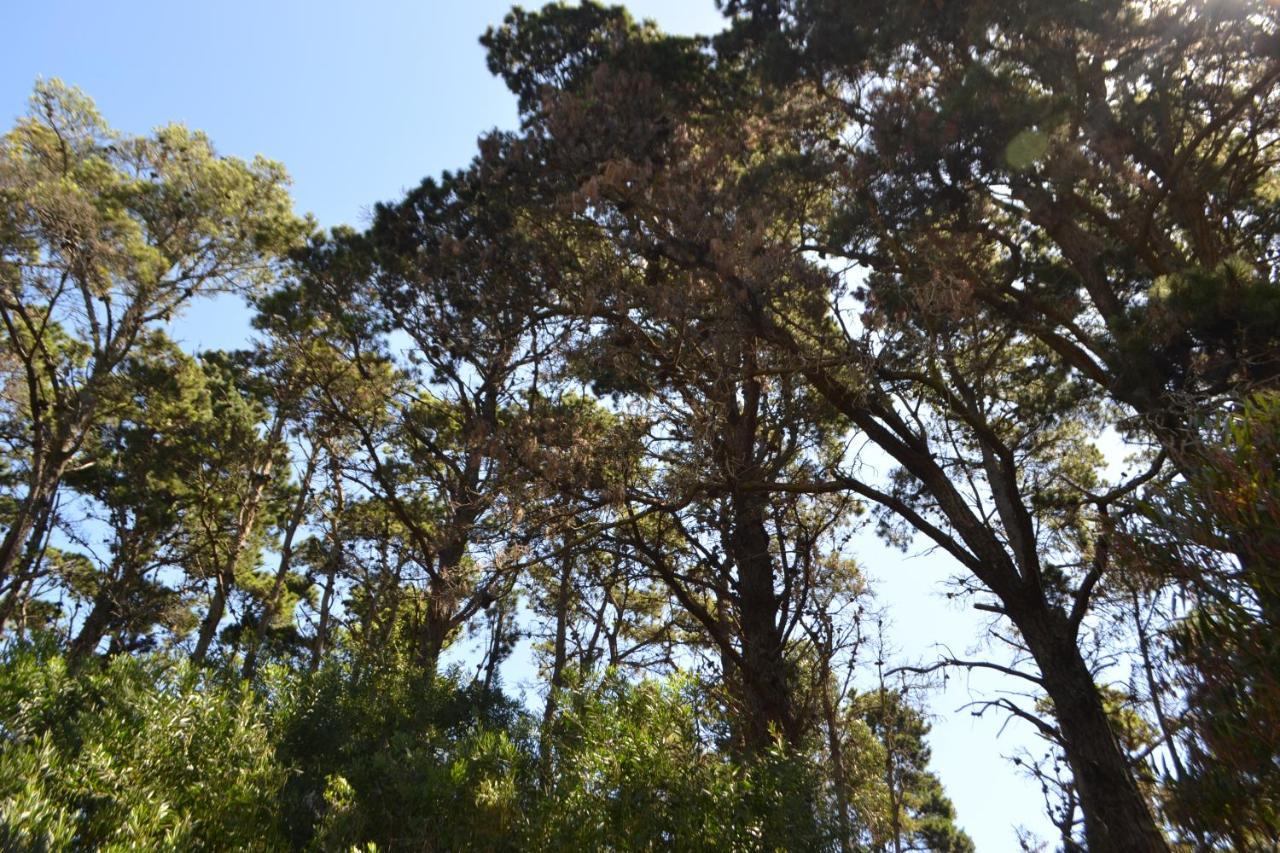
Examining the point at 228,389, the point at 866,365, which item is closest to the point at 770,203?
the point at 866,365

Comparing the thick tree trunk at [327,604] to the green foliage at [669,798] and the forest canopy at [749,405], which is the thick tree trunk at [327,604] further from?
the green foliage at [669,798]

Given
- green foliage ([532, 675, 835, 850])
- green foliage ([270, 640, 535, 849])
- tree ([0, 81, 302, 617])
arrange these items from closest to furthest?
1. green foliage ([532, 675, 835, 850])
2. green foliage ([270, 640, 535, 849])
3. tree ([0, 81, 302, 617])

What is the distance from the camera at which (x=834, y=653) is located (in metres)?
11.6

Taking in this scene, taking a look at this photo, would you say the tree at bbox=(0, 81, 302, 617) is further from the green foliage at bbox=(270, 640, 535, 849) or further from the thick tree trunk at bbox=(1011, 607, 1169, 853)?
the thick tree trunk at bbox=(1011, 607, 1169, 853)

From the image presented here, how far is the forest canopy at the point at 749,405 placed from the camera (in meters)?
4.77

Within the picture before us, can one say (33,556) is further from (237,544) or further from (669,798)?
(669,798)

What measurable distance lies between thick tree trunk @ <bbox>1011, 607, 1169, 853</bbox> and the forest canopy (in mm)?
27

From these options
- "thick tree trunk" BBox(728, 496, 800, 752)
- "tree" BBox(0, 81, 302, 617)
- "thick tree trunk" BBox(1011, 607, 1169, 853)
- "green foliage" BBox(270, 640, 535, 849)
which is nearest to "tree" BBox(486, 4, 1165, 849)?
"thick tree trunk" BBox(1011, 607, 1169, 853)

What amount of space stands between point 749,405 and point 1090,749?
14.4ft

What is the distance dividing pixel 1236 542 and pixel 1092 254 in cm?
494

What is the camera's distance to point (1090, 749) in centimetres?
580

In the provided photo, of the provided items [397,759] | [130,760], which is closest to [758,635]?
[397,759]

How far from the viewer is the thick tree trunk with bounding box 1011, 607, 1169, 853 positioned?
545 cm

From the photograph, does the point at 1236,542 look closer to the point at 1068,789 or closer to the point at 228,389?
the point at 1068,789
